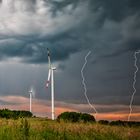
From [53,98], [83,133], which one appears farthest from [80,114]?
[83,133]

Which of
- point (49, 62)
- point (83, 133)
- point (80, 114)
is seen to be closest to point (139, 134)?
point (83, 133)

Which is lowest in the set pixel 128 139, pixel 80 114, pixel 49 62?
pixel 128 139

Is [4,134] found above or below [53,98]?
below

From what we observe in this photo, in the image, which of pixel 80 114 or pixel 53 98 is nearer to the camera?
pixel 80 114

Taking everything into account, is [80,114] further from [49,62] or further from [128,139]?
[128,139]

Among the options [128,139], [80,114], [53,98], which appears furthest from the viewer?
[53,98]

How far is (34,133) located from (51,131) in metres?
1.00

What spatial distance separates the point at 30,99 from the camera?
77.2m

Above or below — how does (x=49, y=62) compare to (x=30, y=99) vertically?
above

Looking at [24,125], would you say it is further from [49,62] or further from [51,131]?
[49,62]

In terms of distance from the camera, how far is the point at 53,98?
64.6m

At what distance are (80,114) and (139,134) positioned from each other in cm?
3310

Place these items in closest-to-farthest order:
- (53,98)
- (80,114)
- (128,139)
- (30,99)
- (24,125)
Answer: (24,125) → (128,139) → (80,114) → (53,98) → (30,99)

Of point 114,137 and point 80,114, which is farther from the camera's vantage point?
point 80,114
